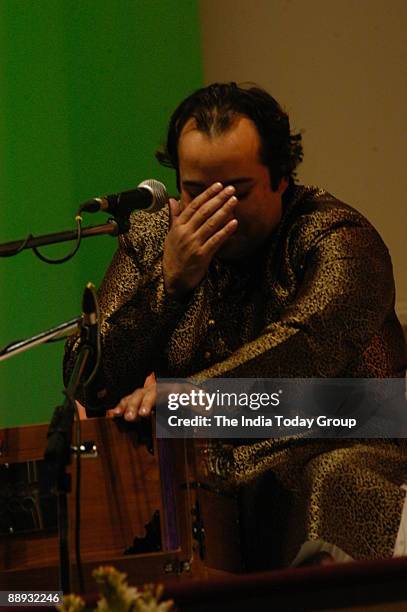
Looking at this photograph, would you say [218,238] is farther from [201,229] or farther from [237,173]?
[237,173]

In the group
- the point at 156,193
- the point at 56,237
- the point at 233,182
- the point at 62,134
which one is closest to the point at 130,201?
the point at 156,193

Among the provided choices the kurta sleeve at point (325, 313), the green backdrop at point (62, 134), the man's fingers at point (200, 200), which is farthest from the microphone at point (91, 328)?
the green backdrop at point (62, 134)

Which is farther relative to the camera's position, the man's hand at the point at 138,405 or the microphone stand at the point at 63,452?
the man's hand at the point at 138,405

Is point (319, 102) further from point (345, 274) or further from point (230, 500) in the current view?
point (230, 500)

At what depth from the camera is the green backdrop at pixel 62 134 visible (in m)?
3.25

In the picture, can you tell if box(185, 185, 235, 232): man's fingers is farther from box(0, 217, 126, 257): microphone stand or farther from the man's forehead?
box(0, 217, 126, 257): microphone stand

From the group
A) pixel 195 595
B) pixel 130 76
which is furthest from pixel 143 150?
pixel 195 595

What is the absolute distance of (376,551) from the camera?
2078 millimetres

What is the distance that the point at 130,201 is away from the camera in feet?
6.57

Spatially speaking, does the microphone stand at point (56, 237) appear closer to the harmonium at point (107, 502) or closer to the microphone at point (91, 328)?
the microphone at point (91, 328)

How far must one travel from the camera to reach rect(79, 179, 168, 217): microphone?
1.97 metres

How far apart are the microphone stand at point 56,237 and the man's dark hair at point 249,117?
489 millimetres

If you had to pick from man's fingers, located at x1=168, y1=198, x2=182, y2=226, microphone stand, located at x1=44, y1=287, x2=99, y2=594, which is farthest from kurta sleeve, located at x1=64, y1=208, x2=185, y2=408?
microphone stand, located at x1=44, y1=287, x2=99, y2=594

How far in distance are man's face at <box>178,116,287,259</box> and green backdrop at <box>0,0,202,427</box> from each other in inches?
36.9
